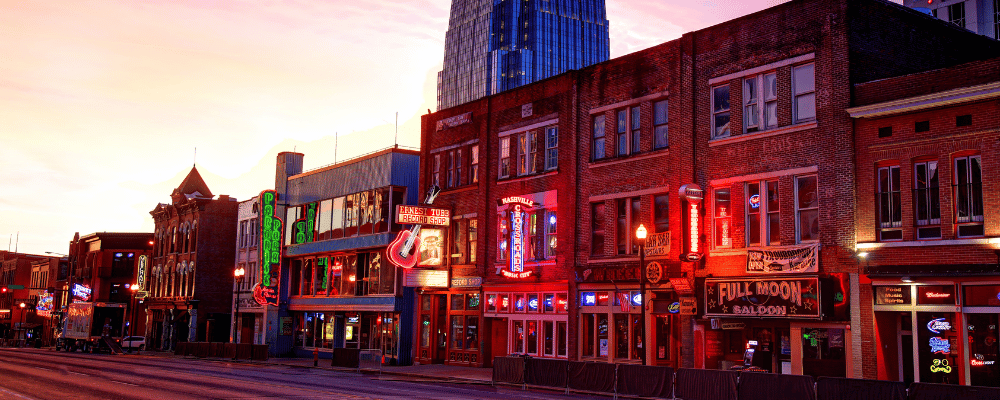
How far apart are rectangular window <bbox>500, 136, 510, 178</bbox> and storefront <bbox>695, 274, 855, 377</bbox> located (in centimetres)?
1257

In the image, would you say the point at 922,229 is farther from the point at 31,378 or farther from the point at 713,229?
the point at 31,378

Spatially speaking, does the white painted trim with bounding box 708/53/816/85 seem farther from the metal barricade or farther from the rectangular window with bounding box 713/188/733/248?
the metal barricade

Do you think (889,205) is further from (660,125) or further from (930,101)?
(660,125)

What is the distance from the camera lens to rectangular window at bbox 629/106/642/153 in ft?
106

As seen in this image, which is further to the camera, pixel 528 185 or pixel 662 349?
pixel 528 185

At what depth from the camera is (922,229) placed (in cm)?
2355

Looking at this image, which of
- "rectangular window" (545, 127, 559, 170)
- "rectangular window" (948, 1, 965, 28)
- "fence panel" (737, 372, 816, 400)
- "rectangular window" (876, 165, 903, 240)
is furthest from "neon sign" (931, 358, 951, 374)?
"rectangular window" (948, 1, 965, 28)

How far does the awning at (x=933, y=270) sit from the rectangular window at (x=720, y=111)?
7094 millimetres

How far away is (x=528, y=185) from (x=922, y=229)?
16.8 m

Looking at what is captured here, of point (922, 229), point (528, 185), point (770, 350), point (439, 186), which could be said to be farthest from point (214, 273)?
point (922, 229)

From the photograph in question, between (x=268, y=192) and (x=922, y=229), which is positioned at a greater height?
(x=268, y=192)

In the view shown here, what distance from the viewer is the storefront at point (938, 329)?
2228 centimetres

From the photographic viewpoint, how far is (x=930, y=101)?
22969mm

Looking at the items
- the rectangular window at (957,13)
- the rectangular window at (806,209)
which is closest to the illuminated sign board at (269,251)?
the rectangular window at (806,209)
